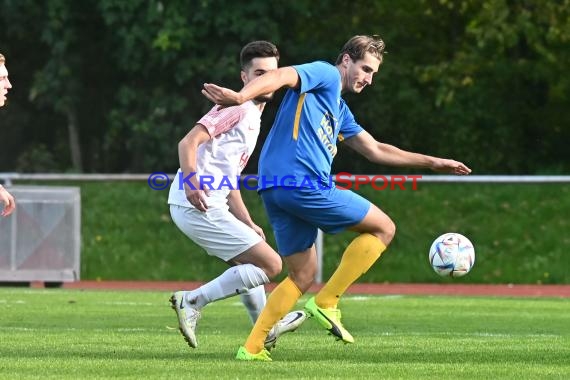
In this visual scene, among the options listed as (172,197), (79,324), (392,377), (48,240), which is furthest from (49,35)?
(392,377)

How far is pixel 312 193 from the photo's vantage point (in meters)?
8.33

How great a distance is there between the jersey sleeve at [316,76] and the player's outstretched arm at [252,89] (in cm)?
16

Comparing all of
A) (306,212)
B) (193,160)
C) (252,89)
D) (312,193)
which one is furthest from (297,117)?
(252,89)

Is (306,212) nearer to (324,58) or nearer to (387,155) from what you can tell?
(387,155)

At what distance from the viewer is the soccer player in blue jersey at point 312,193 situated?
8.30 metres

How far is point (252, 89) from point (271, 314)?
61.6 inches

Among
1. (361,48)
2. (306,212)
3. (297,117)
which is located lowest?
(306,212)

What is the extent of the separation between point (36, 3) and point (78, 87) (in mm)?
2030

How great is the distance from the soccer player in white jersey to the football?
1417 millimetres

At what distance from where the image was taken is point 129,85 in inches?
1241

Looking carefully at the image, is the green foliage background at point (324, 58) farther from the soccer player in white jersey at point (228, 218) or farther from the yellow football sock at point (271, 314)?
the yellow football sock at point (271, 314)

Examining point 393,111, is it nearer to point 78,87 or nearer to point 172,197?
point 78,87

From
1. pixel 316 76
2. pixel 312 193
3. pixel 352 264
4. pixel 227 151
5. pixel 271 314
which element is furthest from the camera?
pixel 227 151

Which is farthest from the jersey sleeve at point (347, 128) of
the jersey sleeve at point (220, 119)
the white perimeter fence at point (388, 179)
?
the white perimeter fence at point (388, 179)
